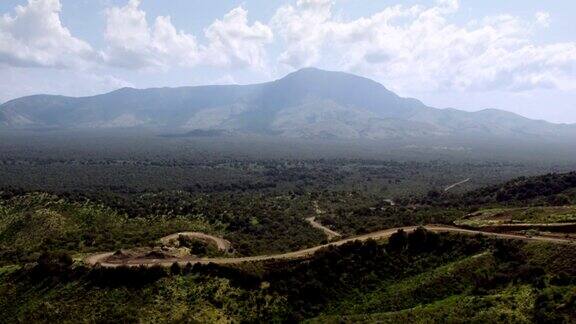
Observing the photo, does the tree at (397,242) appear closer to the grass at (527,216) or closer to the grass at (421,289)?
the grass at (421,289)

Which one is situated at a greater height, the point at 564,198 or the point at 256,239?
the point at 564,198

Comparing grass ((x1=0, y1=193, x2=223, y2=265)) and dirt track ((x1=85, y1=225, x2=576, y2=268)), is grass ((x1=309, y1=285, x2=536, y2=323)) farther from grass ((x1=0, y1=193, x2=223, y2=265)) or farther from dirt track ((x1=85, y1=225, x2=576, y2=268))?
grass ((x1=0, y1=193, x2=223, y2=265))

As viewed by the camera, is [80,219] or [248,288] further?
[80,219]

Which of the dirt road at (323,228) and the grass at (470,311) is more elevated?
the grass at (470,311)

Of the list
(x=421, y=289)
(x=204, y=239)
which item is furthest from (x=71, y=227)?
(x=421, y=289)

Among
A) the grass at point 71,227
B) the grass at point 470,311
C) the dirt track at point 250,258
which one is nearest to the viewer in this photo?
the grass at point 470,311

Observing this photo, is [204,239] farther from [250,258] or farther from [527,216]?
[527,216]

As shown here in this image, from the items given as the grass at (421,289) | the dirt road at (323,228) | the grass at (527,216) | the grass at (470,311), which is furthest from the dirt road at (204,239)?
the grass at (470,311)

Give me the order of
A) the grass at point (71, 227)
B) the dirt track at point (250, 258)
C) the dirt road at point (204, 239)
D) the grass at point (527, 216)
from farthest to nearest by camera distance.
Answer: the grass at point (71, 227) < the dirt road at point (204, 239) < the grass at point (527, 216) < the dirt track at point (250, 258)

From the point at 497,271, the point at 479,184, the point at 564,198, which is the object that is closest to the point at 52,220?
the point at 497,271

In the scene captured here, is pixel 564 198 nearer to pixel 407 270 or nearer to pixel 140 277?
pixel 407 270

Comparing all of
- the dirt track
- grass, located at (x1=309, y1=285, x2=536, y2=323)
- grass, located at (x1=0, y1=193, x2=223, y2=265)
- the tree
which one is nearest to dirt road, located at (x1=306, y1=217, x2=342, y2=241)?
grass, located at (x1=0, y1=193, x2=223, y2=265)
